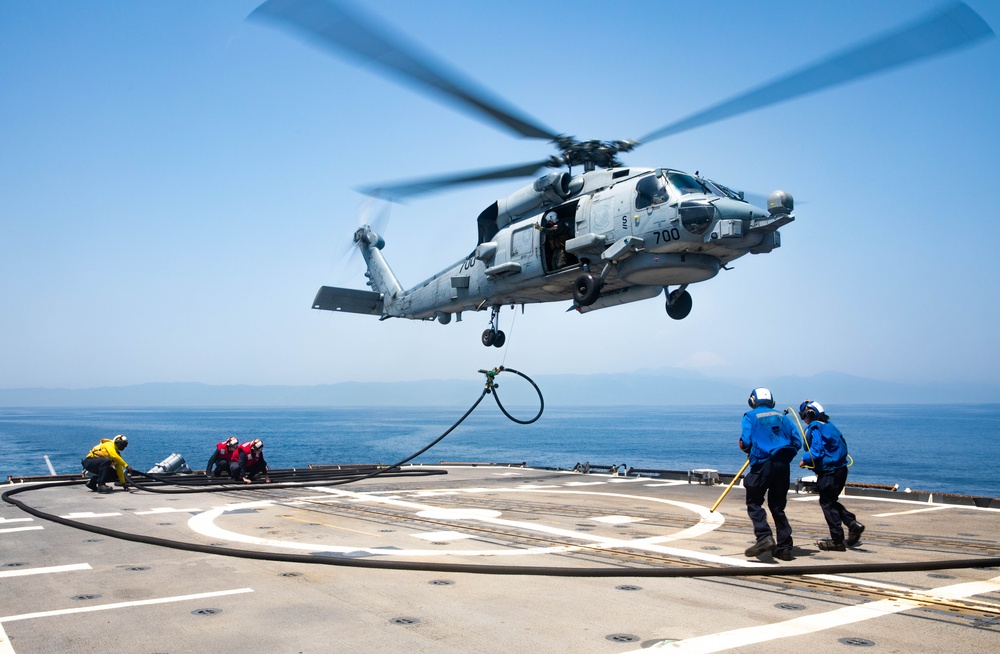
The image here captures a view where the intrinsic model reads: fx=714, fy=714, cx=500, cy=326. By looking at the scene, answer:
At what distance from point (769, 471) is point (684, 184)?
31.1 feet

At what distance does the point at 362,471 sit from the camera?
23.0 m

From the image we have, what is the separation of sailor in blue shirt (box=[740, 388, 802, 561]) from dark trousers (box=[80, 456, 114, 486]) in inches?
614

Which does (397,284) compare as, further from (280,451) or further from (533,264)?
(280,451)

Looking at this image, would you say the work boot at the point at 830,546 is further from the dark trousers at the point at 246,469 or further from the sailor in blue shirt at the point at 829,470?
the dark trousers at the point at 246,469

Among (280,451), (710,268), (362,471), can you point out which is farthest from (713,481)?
(280,451)

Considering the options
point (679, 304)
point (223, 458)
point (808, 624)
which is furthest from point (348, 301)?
point (808, 624)

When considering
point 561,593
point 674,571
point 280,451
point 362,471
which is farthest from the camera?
point 280,451

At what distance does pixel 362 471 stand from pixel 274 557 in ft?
47.8

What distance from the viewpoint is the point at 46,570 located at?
8422mm

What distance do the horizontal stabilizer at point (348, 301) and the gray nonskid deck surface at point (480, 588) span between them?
42.3 feet

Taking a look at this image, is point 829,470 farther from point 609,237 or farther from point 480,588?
point 609,237

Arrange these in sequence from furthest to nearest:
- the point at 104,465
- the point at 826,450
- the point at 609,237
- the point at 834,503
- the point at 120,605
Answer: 1. the point at 104,465
2. the point at 609,237
3. the point at 826,450
4. the point at 834,503
5. the point at 120,605

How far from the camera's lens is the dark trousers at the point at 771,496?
8.59 meters

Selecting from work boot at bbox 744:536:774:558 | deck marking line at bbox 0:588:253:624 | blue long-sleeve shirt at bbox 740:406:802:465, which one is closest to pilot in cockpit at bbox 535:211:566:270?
blue long-sleeve shirt at bbox 740:406:802:465
